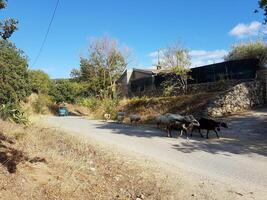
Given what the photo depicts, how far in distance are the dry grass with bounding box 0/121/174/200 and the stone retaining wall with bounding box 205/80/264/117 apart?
1350 cm

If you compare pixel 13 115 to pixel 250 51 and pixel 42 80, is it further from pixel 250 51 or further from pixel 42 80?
pixel 42 80

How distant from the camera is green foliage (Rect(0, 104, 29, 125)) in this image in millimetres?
20330

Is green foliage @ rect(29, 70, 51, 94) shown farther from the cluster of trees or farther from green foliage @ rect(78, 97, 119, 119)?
green foliage @ rect(78, 97, 119, 119)

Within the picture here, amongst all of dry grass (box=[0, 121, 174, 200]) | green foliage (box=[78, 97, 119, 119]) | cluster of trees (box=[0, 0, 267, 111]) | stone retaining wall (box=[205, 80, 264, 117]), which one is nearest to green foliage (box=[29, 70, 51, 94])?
cluster of trees (box=[0, 0, 267, 111])

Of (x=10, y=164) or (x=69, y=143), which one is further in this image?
(x=69, y=143)

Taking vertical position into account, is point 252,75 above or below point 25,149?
above

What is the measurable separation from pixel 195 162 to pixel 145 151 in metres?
2.60

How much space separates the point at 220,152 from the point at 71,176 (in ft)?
21.1

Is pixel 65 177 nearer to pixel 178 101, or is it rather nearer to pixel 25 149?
pixel 25 149

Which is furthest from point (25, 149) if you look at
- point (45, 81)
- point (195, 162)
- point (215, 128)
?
point (45, 81)

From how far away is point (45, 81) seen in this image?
7019 cm

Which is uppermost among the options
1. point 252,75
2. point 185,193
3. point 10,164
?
point 252,75

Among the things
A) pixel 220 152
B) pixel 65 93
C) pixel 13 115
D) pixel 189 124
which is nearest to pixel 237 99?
pixel 189 124

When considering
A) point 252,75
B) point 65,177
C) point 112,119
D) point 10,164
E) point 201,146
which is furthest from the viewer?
point 112,119
